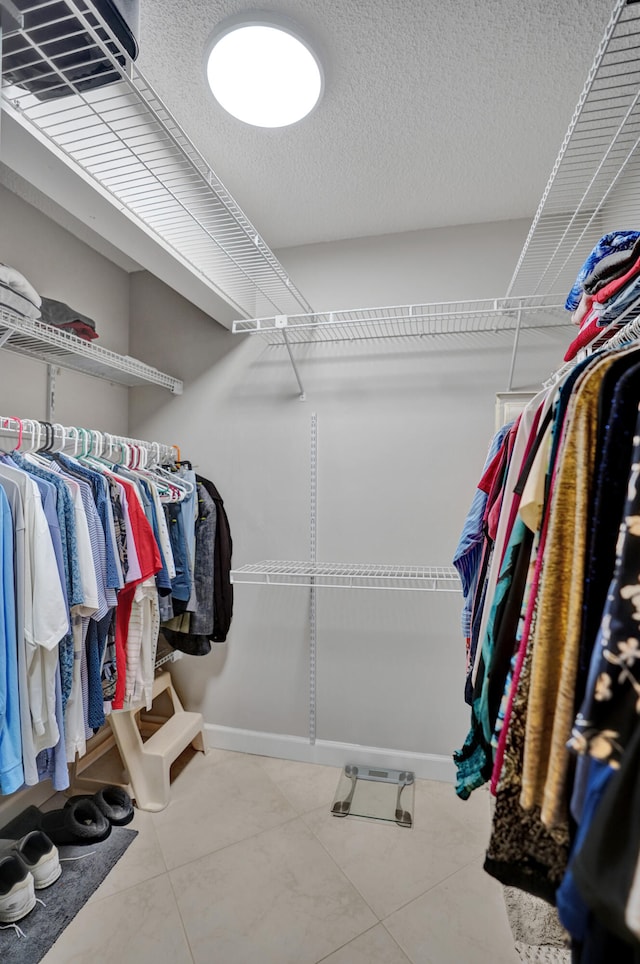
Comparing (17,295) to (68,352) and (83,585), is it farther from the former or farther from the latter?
(83,585)

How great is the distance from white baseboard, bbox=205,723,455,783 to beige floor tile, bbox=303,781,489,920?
0.12 metres

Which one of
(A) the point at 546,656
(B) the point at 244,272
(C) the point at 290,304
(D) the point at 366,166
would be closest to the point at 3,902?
(A) the point at 546,656

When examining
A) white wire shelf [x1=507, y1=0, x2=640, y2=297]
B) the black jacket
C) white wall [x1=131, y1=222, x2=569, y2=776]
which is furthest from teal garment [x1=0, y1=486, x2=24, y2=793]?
white wire shelf [x1=507, y1=0, x2=640, y2=297]

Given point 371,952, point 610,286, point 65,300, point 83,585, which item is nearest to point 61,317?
point 65,300

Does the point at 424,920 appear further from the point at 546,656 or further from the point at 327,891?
the point at 546,656

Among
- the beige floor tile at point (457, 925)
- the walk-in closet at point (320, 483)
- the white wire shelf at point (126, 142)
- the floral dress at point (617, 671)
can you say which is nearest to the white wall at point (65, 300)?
the walk-in closet at point (320, 483)

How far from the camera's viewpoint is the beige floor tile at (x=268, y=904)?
4.30 ft

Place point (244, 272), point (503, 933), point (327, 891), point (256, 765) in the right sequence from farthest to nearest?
point (256, 765) → point (244, 272) → point (327, 891) → point (503, 933)

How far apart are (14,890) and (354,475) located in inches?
73.5

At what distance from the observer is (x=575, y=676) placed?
1.76ft

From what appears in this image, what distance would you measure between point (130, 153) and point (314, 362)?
118 centimetres

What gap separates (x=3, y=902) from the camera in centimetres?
136

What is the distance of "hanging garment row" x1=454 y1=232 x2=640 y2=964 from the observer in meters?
0.42

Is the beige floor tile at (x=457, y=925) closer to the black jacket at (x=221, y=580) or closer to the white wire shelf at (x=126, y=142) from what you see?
the black jacket at (x=221, y=580)
